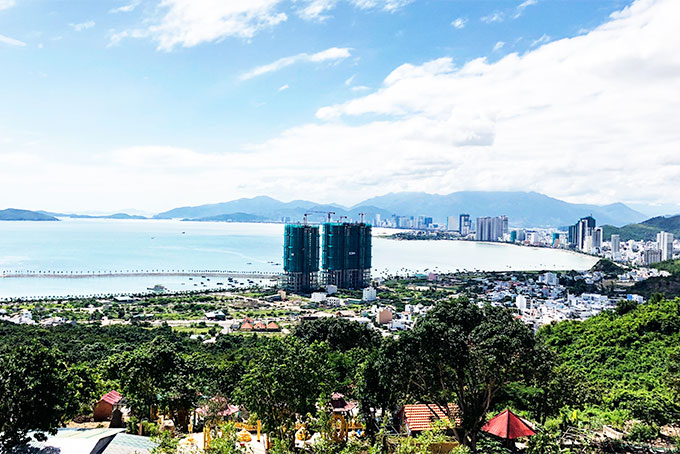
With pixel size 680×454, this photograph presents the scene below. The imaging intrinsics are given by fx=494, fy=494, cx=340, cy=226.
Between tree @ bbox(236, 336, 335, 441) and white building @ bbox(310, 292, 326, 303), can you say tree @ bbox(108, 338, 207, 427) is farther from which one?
white building @ bbox(310, 292, 326, 303)

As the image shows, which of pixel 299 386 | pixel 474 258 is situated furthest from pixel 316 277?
pixel 474 258

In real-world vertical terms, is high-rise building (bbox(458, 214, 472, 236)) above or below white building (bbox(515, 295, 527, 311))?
above

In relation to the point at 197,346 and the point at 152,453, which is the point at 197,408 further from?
the point at 197,346

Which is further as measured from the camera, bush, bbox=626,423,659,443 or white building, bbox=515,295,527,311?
white building, bbox=515,295,527,311

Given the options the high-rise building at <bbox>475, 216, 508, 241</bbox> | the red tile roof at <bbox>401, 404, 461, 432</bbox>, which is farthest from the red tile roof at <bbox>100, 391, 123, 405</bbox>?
the high-rise building at <bbox>475, 216, 508, 241</bbox>

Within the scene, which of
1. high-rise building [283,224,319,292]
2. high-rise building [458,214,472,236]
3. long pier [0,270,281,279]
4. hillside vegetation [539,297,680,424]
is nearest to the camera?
hillside vegetation [539,297,680,424]

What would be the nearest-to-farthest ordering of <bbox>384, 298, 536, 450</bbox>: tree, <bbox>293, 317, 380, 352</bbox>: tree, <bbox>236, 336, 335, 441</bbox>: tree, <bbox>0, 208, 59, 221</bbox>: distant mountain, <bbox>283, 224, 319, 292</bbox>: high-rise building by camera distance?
<bbox>384, 298, 536, 450</bbox>: tree → <bbox>236, 336, 335, 441</bbox>: tree → <bbox>293, 317, 380, 352</bbox>: tree → <bbox>283, 224, 319, 292</bbox>: high-rise building → <bbox>0, 208, 59, 221</bbox>: distant mountain

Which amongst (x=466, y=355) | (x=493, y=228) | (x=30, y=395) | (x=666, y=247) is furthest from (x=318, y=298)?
(x=493, y=228)

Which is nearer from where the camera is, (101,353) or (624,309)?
(101,353)
